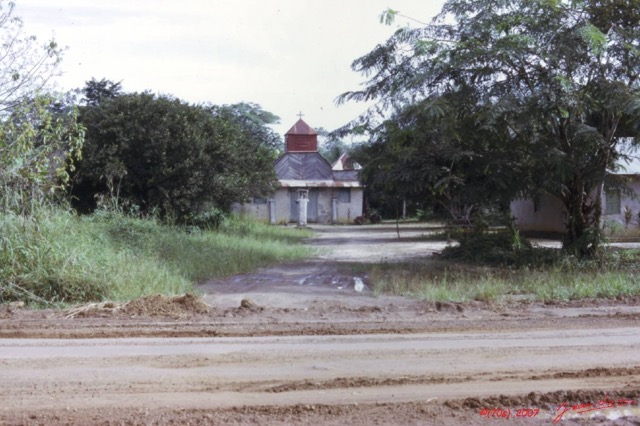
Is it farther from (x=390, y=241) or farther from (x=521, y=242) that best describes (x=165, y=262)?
(x=390, y=241)

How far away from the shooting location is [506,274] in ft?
47.2

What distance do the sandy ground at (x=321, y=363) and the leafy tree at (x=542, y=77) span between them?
179 inches

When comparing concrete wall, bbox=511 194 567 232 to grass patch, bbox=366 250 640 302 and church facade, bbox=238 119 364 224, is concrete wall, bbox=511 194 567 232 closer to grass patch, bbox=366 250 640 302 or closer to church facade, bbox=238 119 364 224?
grass patch, bbox=366 250 640 302

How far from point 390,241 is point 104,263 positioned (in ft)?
51.8

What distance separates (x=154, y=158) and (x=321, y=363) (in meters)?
14.8

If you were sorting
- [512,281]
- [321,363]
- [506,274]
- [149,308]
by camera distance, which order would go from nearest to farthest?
[321,363], [149,308], [512,281], [506,274]

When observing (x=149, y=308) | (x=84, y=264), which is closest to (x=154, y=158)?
(x=84, y=264)

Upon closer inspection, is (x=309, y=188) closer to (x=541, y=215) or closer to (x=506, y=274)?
(x=541, y=215)

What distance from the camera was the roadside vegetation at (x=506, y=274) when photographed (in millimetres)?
11234

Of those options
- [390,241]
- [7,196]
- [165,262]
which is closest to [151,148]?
[165,262]

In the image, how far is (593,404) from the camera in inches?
220

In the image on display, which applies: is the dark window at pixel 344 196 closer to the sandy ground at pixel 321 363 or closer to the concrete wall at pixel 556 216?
the concrete wall at pixel 556 216

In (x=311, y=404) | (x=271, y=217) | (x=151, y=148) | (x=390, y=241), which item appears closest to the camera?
(x=311, y=404)

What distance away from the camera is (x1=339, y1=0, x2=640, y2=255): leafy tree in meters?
13.2
